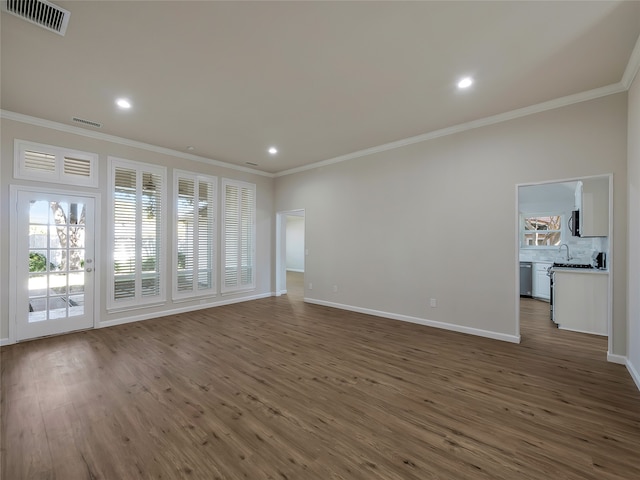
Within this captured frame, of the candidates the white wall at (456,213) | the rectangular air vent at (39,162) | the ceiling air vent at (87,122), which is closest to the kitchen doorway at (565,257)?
the white wall at (456,213)

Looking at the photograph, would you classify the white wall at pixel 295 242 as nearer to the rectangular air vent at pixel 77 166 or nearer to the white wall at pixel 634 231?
the rectangular air vent at pixel 77 166

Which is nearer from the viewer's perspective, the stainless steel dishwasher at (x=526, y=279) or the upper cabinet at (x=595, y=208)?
the upper cabinet at (x=595, y=208)

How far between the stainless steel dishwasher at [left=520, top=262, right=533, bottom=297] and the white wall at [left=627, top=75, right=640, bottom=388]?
4089 mm

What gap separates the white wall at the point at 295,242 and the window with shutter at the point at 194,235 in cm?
709

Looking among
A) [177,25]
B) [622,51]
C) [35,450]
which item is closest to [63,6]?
[177,25]

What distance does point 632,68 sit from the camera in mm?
2795

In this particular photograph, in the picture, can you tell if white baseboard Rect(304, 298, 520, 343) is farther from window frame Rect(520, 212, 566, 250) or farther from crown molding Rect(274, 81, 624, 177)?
window frame Rect(520, 212, 566, 250)

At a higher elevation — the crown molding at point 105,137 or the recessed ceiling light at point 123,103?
the recessed ceiling light at point 123,103

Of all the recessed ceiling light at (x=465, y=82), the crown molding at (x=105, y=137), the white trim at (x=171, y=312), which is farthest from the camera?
the white trim at (x=171, y=312)

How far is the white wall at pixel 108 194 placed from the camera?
3.81 metres

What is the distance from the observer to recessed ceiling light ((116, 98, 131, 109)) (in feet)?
11.5

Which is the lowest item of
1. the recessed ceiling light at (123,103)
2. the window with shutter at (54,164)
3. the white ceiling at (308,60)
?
the window with shutter at (54,164)

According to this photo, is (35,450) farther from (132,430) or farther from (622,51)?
(622,51)

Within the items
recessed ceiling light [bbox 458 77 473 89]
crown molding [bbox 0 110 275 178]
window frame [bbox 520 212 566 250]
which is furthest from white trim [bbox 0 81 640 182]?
window frame [bbox 520 212 566 250]
